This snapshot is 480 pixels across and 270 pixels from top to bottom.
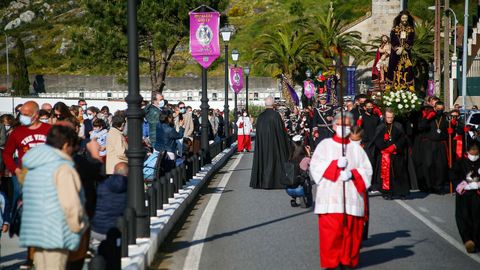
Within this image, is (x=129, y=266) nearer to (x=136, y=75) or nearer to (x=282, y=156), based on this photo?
(x=136, y=75)

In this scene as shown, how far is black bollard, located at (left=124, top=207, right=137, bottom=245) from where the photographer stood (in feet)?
35.0

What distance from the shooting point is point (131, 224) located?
36.2ft

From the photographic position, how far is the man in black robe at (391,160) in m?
18.8

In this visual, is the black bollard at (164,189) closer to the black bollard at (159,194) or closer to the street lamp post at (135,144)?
the black bollard at (159,194)

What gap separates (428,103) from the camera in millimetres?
21938

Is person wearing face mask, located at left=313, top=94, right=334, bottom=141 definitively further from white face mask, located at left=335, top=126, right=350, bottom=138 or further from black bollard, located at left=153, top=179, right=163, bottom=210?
white face mask, located at left=335, top=126, right=350, bottom=138

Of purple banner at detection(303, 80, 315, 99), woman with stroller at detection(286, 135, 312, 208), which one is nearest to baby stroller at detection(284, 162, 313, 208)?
woman with stroller at detection(286, 135, 312, 208)

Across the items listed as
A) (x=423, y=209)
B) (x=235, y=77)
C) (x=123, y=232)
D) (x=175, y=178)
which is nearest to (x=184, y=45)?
(x=235, y=77)

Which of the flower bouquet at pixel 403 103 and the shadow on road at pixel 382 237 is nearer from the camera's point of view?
the shadow on road at pixel 382 237

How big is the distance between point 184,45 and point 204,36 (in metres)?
86.1

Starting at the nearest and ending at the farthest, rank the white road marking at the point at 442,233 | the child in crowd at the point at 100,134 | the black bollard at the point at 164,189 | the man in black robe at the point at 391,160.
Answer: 1. the white road marking at the point at 442,233
2. the black bollard at the point at 164,189
3. the child in crowd at the point at 100,134
4. the man in black robe at the point at 391,160

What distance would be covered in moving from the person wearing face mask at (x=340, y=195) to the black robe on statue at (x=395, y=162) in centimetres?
823

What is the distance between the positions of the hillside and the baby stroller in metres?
77.0

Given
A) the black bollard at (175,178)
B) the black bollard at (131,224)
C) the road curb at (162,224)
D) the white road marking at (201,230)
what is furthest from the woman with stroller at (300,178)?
the black bollard at (131,224)
